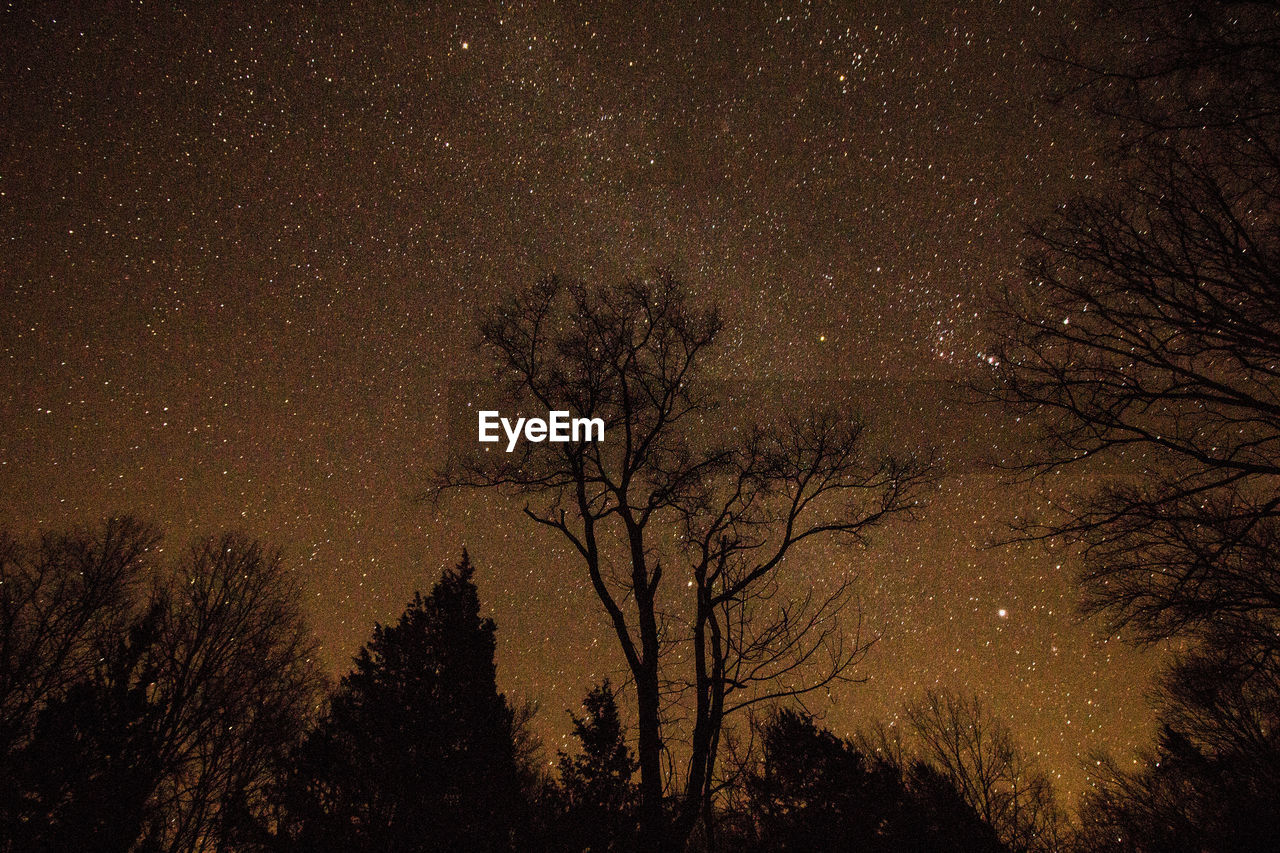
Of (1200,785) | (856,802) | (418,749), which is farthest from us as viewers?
(1200,785)

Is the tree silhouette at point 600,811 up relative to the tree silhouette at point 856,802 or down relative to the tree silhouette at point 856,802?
up

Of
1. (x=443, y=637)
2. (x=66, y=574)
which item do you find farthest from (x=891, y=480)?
(x=66, y=574)

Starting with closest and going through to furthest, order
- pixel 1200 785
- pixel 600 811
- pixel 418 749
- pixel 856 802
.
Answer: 1. pixel 600 811
2. pixel 418 749
3. pixel 856 802
4. pixel 1200 785

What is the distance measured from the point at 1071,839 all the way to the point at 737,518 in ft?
76.2

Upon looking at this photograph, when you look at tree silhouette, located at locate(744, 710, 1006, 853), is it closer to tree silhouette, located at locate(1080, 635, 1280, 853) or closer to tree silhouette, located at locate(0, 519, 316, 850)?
tree silhouette, located at locate(1080, 635, 1280, 853)

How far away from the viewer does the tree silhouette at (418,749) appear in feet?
14.5

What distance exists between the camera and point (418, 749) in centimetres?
949

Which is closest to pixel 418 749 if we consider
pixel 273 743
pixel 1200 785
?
pixel 273 743

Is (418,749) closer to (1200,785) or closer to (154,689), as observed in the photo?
(154,689)

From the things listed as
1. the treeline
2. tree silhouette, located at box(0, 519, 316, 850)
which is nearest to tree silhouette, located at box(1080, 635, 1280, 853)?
the treeline

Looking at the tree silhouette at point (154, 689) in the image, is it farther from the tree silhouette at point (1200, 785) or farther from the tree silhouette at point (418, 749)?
the tree silhouette at point (1200, 785)

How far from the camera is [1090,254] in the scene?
4078mm

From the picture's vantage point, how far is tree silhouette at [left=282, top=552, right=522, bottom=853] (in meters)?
4.43

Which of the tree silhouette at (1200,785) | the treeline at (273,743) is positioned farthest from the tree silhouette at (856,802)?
the tree silhouette at (1200,785)
